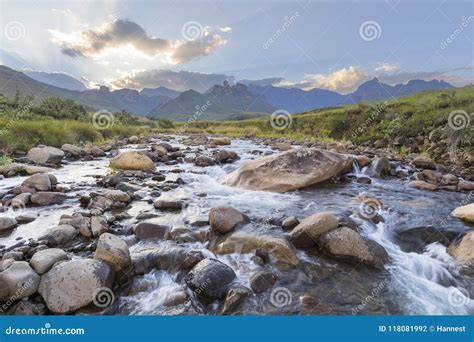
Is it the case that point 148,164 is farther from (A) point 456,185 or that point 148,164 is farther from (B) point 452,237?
(A) point 456,185

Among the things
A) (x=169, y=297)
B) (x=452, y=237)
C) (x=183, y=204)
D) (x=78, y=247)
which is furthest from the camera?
(x=183, y=204)

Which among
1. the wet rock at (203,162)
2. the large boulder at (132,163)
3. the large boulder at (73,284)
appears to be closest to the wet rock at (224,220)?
the large boulder at (73,284)

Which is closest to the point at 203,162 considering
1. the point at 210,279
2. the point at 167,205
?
the point at 167,205

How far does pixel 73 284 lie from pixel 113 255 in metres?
0.73

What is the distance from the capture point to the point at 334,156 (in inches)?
496

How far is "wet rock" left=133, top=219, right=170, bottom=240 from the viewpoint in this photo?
21.8ft

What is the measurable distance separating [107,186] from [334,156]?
8703mm

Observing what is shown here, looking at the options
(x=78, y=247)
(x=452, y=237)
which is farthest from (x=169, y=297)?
(x=452, y=237)

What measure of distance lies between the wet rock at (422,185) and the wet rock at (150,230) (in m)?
9.32

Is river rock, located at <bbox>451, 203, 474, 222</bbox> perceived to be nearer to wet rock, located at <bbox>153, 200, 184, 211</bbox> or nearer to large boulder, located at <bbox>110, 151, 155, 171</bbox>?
wet rock, located at <bbox>153, 200, 184, 211</bbox>

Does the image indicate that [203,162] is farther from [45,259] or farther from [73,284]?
[73,284]

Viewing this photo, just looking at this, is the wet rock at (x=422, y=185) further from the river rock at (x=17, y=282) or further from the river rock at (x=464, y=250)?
the river rock at (x=17, y=282)

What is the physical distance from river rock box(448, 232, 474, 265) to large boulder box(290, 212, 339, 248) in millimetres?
2431

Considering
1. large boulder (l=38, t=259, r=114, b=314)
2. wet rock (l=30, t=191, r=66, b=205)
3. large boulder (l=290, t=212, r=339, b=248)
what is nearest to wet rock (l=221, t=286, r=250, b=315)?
large boulder (l=38, t=259, r=114, b=314)
